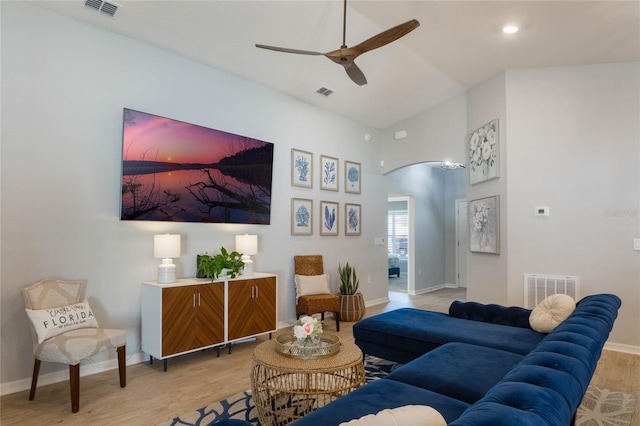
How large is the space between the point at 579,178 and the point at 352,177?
3.16 m

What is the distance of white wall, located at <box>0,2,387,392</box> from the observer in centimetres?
315

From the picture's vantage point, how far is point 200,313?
3.83 meters

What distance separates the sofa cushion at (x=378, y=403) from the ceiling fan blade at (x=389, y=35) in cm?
225

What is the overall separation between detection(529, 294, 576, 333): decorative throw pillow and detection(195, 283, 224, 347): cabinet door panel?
9.48 ft

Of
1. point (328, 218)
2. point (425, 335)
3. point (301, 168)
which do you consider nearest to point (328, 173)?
point (301, 168)

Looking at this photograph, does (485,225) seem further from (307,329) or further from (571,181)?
(307,329)

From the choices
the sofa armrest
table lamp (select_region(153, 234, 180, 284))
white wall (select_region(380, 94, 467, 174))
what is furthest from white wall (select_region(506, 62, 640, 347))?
table lamp (select_region(153, 234, 180, 284))

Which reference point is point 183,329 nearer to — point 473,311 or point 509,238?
point 473,311

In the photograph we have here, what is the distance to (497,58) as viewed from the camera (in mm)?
4457

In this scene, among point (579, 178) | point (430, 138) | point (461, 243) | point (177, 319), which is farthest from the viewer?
point (461, 243)

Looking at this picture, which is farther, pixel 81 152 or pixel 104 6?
pixel 81 152

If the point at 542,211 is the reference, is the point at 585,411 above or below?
below

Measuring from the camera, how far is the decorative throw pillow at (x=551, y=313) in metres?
2.83

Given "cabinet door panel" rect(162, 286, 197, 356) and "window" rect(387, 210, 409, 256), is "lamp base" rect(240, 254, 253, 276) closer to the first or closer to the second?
"cabinet door panel" rect(162, 286, 197, 356)
